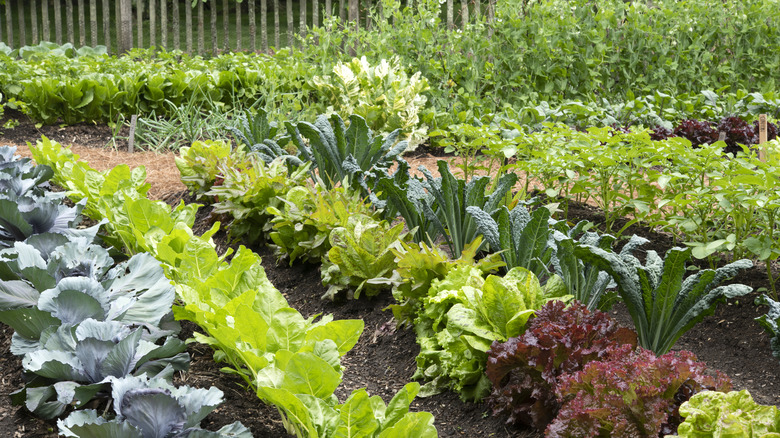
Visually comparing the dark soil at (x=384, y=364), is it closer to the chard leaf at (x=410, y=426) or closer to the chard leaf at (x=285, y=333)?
the chard leaf at (x=285, y=333)

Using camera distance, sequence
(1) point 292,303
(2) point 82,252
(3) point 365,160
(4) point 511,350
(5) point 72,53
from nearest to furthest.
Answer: (4) point 511,350 < (2) point 82,252 < (1) point 292,303 < (3) point 365,160 < (5) point 72,53

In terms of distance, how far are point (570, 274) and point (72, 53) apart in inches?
389

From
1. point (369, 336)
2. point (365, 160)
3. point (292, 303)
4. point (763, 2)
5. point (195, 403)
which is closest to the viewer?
point (195, 403)

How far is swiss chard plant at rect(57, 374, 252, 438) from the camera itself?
64.3 inches

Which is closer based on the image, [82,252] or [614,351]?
[614,351]

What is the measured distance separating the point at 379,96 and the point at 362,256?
2987 mm

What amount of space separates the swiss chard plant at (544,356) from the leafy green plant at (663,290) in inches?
7.1

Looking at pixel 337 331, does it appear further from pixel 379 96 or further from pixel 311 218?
pixel 379 96

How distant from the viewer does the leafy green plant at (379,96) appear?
5.71m

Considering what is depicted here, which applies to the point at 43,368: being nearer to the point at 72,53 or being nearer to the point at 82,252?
the point at 82,252

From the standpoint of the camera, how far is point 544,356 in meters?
2.04

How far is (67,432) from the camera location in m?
1.62

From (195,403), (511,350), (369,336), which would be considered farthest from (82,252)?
(511,350)

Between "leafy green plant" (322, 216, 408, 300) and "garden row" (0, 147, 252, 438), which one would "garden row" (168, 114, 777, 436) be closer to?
"leafy green plant" (322, 216, 408, 300)
